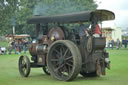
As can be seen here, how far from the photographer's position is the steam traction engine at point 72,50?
329 inches

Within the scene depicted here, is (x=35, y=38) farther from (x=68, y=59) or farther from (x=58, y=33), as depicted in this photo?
(x=68, y=59)

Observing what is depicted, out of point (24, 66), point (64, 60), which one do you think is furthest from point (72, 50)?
point (24, 66)

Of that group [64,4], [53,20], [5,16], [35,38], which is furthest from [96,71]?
[5,16]

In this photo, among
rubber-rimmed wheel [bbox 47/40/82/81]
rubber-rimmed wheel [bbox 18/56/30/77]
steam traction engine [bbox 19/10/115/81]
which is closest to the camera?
rubber-rimmed wheel [bbox 47/40/82/81]

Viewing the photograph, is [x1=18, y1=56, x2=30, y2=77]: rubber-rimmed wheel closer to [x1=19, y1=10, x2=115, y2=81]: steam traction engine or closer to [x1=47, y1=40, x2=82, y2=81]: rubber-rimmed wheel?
[x1=19, y1=10, x2=115, y2=81]: steam traction engine

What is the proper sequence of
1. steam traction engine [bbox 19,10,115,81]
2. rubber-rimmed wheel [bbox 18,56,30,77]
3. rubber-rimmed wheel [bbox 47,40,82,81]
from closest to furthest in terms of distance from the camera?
1. rubber-rimmed wheel [bbox 47,40,82,81]
2. steam traction engine [bbox 19,10,115,81]
3. rubber-rimmed wheel [bbox 18,56,30,77]

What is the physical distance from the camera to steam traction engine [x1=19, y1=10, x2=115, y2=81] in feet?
27.4

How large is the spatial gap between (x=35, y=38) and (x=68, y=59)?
2291mm

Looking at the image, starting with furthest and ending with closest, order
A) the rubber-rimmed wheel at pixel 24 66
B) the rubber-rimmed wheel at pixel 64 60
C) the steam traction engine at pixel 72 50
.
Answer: the rubber-rimmed wheel at pixel 24 66 → the steam traction engine at pixel 72 50 → the rubber-rimmed wheel at pixel 64 60

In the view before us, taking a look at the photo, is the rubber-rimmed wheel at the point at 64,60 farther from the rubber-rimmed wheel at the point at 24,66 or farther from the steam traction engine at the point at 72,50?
the rubber-rimmed wheel at the point at 24,66

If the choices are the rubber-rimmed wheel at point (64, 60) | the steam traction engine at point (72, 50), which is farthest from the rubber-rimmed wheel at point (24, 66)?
the rubber-rimmed wheel at point (64, 60)

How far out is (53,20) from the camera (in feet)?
30.1

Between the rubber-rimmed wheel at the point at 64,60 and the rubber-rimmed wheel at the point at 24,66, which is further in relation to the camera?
the rubber-rimmed wheel at the point at 24,66

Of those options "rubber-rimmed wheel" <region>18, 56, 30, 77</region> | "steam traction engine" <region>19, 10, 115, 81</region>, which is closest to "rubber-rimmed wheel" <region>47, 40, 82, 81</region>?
"steam traction engine" <region>19, 10, 115, 81</region>
